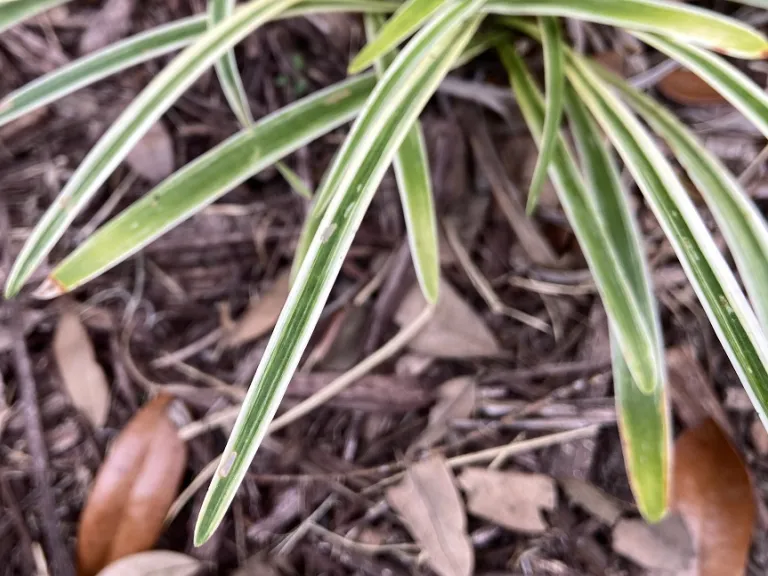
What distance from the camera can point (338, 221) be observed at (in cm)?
39

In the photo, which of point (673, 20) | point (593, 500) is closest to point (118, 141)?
point (673, 20)

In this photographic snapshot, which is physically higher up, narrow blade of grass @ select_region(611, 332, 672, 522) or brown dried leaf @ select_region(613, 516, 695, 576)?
narrow blade of grass @ select_region(611, 332, 672, 522)

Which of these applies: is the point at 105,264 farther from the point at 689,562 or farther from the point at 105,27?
the point at 689,562

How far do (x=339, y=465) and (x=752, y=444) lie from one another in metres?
0.40

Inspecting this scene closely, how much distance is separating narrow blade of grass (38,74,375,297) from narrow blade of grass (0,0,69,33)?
19cm

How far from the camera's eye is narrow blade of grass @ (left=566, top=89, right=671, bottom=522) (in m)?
0.46

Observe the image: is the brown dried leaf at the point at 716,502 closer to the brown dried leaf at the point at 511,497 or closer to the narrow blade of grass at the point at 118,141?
the brown dried leaf at the point at 511,497

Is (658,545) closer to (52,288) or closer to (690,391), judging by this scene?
(690,391)

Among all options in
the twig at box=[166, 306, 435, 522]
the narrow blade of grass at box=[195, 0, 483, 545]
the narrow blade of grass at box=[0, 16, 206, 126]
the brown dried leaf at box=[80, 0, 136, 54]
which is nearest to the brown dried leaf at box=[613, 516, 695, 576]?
the twig at box=[166, 306, 435, 522]

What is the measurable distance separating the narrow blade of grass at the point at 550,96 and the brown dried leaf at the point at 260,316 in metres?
0.27

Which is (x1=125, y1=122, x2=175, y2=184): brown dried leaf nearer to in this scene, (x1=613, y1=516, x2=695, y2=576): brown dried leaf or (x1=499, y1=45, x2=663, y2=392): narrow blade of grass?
(x1=499, y1=45, x2=663, y2=392): narrow blade of grass

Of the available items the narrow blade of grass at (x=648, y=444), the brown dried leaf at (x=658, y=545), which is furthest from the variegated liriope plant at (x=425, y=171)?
the brown dried leaf at (x=658, y=545)

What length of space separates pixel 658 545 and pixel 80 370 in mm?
594

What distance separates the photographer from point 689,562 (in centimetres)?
54
